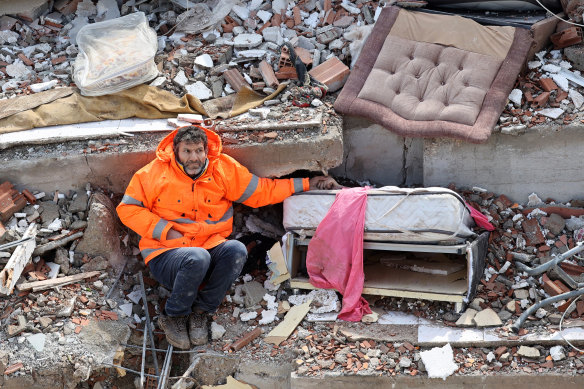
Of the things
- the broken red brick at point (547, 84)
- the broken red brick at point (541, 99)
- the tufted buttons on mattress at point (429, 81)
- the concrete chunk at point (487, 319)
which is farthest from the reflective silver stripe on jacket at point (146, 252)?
the broken red brick at point (547, 84)

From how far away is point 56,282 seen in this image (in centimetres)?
652

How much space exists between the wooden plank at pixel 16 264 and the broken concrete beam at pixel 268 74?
237 cm

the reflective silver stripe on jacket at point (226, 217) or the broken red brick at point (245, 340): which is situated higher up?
the reflective silver stripe on jacket at point (226, 217)

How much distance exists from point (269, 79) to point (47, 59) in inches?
86.3

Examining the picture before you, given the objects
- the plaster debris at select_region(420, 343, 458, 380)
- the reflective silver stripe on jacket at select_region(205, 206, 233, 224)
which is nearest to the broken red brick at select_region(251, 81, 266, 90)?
the reflective silver stripe on jacket at select_region(205, 206, 233, 224)

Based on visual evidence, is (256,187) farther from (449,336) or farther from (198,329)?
(449,336)

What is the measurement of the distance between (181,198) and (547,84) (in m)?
3.23

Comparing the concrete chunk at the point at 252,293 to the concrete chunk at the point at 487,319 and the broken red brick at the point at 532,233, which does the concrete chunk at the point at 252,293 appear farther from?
the broken red brick at the point at 532,233

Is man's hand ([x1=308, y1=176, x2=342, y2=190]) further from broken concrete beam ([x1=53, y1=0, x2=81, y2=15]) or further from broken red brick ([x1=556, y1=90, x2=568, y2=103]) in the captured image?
broken concrete beam ([x1=53, y1=0, x2=81, y2=15])

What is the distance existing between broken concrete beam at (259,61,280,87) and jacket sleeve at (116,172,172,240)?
5.21 ft

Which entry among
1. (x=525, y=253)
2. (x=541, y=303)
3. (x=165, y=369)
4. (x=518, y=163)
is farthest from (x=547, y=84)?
(x=165, y=369)

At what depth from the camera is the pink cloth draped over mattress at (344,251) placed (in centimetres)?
648

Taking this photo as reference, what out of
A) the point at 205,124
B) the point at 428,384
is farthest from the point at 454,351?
the point at 205,124

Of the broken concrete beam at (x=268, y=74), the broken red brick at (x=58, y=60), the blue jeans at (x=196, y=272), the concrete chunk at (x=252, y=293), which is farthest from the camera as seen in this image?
the broken red brick at (x=58, y=60)
